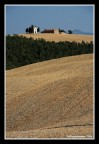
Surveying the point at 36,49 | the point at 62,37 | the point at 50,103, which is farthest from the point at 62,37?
the point at 50,103

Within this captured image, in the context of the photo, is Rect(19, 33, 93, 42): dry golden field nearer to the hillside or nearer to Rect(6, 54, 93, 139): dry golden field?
the hillside

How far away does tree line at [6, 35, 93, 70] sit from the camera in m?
33.4

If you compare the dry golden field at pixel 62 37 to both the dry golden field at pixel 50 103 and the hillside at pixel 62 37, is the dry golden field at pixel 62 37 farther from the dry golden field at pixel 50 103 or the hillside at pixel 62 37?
the dry golden field at pixel 50 103

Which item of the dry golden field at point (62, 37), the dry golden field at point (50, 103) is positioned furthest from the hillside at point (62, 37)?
the dry golden field at point (50, 103)

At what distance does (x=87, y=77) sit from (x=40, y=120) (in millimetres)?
3978

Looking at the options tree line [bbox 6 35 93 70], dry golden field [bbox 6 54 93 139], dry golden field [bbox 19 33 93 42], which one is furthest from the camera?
dry golden field [bbox 19 33 93 42]

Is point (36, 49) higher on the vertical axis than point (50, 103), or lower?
higher

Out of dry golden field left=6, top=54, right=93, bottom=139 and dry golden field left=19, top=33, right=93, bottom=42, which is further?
dry golden field left=19, top=33, right=93, bottom=42

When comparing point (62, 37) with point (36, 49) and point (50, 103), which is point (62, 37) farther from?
point (50, 103)

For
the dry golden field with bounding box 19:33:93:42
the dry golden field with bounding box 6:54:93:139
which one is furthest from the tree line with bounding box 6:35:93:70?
the dry golden field with bounding box 6:54:93:139

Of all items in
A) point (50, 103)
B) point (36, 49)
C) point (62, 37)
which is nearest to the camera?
point (50, 103)

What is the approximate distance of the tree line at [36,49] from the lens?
33.4 meters

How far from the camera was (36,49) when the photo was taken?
34875 millimetres
